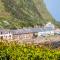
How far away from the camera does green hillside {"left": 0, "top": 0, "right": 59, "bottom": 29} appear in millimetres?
60737

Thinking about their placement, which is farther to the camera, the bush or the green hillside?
the green hillside

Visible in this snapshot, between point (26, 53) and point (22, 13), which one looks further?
point (22, 13)

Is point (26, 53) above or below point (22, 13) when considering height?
below

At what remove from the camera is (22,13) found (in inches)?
2864

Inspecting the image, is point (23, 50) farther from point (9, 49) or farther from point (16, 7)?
point (16, 7)

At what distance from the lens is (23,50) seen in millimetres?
19344

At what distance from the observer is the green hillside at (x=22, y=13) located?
199ft

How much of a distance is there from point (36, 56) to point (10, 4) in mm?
55949

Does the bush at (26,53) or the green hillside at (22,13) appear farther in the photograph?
the green hillside at (22,13)

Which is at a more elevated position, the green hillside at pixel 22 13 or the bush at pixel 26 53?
the green hillside at pixel 22 13

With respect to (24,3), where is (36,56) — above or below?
below

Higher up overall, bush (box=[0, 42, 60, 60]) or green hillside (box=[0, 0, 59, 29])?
green hillside (box=[0, 0, 59, 29])

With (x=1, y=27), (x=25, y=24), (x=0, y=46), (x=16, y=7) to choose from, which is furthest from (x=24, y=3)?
(x=0, y=46)

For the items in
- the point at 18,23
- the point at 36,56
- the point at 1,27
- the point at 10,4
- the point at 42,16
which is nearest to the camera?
the point at 36,56
